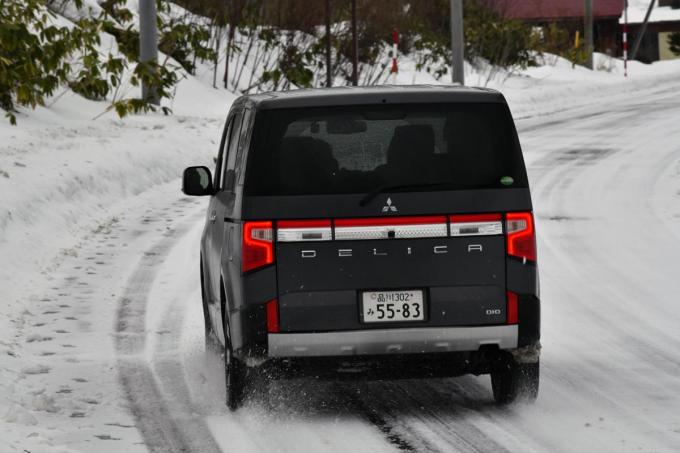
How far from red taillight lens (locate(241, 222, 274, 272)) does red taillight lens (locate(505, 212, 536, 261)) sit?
1.21 metres

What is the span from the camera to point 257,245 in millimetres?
7035

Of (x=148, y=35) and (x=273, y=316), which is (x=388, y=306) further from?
(x=148, y=35)

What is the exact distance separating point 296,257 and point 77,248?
24.5 ft

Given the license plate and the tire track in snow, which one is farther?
the license plate

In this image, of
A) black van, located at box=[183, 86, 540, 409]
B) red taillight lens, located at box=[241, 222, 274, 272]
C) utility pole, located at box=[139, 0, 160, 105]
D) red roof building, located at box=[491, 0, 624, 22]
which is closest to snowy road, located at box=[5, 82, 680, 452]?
black van, located at box=[183, 86, 540, 409]

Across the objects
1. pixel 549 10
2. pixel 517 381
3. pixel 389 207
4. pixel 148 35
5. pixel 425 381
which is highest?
pixel 549 10

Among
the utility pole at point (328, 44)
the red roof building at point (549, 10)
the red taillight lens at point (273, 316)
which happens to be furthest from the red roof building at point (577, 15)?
the red taillight lens at point (273, 316)

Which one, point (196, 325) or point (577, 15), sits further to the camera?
point (577, 15)

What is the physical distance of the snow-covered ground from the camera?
6.98 meters

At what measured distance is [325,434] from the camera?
6.98 metres

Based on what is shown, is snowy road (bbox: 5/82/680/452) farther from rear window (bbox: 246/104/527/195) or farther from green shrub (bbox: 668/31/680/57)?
green shrub (bbox: 668/31/680/57)

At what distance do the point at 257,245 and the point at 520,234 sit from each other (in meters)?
1.34

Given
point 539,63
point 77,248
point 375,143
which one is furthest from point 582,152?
point 539,63

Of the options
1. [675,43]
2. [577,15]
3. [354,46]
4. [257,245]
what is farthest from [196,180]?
[675,43]
